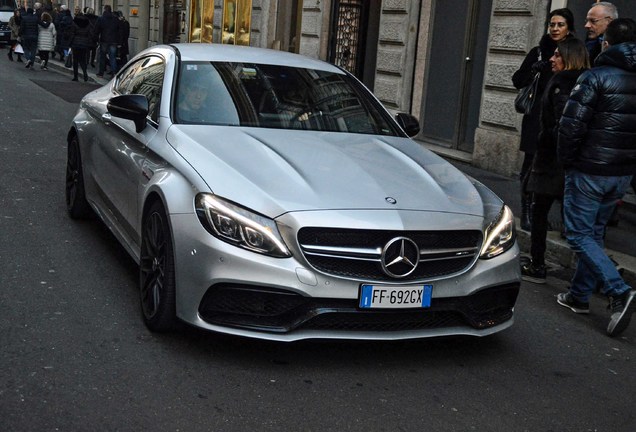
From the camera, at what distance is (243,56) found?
627 centimetres

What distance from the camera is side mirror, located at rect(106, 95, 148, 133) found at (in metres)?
5.59

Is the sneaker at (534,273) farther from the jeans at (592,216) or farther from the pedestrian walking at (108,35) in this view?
the pedestrian walking at (108,35)

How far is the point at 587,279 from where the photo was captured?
20.4 ft

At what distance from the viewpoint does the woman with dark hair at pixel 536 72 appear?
8211 mm

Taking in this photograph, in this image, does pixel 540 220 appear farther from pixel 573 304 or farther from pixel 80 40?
pixel 80 40

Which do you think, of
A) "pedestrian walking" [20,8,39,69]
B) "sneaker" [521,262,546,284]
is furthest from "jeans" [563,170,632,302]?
"pedestrian walking" [20,8,39,69]

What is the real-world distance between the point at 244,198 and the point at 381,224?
2.09 ft

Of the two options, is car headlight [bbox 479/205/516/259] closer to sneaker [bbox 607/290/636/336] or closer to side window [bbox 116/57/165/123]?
sneaker [bbox 607/290/636/336]

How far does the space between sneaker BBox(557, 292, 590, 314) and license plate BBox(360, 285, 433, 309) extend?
2.10m

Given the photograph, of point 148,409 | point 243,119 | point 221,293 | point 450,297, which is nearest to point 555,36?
point 243,119

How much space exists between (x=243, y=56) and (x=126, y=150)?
1.00 m

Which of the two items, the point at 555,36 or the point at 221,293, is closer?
the point at 221,293

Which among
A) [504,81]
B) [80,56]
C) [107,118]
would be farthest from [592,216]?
[80,56]

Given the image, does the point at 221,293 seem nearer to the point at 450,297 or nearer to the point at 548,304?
the point at 450,297
